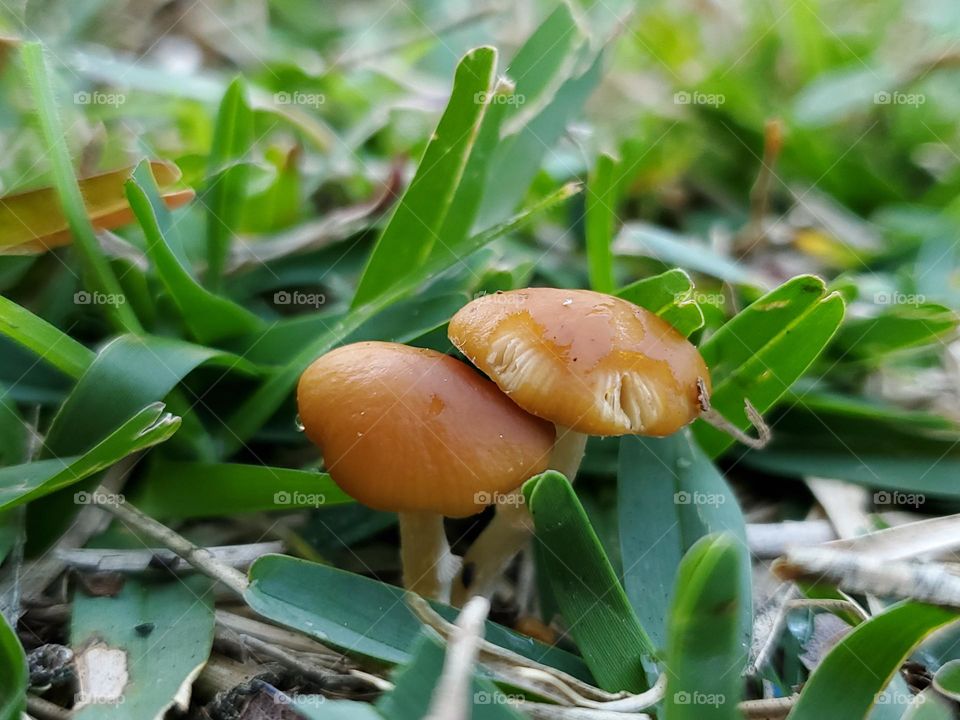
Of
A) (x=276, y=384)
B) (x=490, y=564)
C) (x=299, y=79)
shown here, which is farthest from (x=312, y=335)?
(x=299, y=79)

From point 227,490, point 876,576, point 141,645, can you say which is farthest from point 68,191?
point 876,576

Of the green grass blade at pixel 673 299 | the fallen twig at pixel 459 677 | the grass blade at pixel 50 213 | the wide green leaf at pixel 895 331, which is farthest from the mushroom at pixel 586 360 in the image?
the grass blade at pixel 50 213

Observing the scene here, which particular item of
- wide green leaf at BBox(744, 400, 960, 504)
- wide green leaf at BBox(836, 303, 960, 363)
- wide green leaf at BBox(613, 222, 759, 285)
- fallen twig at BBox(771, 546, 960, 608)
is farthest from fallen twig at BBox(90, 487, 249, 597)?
wide green leaf at BBox(836, 303, 960, 363)

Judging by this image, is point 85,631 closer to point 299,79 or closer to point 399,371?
point 399,371

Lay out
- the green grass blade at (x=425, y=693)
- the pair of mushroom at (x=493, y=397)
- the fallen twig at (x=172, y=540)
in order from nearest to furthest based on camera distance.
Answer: the green grass blade at (x=425, y=693), the pair of mushroom at (x=493, y=397), the fallen twig at (x=172, y=540)

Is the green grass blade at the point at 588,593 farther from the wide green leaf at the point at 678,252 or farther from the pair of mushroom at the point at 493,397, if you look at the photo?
the wide green leaf at the point at 678,252

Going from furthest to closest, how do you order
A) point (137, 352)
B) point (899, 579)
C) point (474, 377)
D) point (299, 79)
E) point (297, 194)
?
1. point (299, 79)
2. point (297, 194)
3. point (137, 352)
4. point (474, 377)
5. point (899, 579)

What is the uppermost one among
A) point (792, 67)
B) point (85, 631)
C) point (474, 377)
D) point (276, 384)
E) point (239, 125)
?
point (792, 67)
